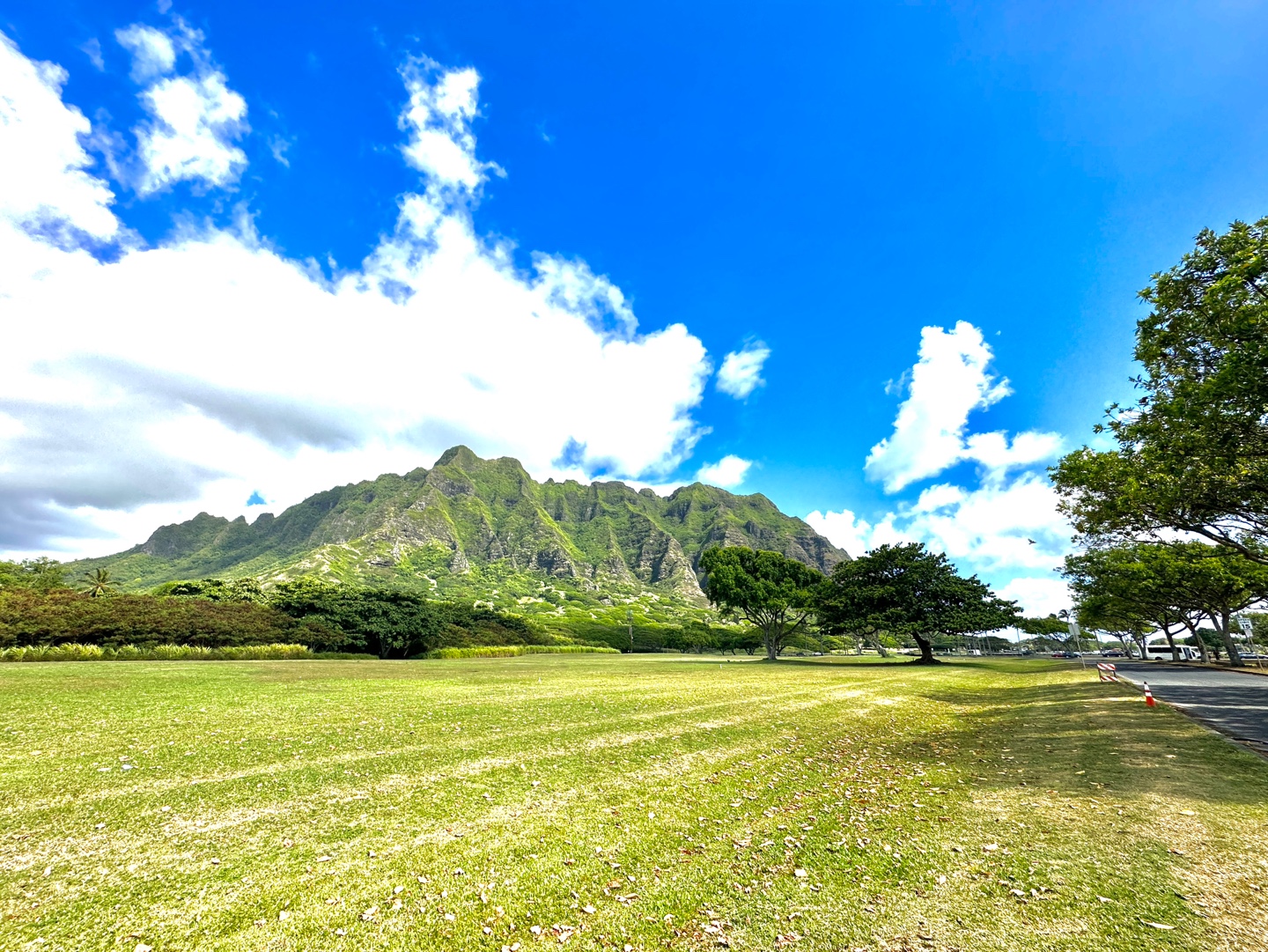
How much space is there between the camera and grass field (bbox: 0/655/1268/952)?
5023 mm

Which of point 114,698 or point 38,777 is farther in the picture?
point 114,698

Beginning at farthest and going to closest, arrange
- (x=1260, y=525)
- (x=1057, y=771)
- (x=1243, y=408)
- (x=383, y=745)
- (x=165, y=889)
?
(x=1260, y=525) < (x=1243, y=408) < (x=383, y=745) < (x=1057, y=771) < (x=165, y=889)

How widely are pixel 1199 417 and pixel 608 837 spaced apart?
22785mm

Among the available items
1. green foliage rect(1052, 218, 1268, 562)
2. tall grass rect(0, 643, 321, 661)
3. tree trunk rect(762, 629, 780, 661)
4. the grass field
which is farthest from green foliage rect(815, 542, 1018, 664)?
tall grass rect(0, 643, 321, 661)

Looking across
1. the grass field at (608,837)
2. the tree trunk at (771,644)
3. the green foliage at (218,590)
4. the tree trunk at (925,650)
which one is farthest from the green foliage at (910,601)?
the green foliage at (218,590)

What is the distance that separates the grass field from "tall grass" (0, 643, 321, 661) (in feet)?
93.8

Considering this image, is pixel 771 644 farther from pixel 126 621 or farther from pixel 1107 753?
pixel 126 621

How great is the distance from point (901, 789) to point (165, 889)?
36.5ft

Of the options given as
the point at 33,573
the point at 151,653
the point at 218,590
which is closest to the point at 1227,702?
the point at 151,653

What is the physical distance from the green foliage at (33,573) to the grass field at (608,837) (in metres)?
95.3

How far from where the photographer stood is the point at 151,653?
126ft

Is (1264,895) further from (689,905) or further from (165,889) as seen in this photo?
(165,889)

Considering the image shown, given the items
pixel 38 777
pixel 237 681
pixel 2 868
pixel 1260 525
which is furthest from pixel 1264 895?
pixel 237 681

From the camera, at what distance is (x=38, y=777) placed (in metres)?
8.47
